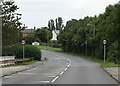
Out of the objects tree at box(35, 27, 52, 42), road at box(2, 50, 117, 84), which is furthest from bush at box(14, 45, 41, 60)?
tree at box(35, 27, 52, 42)

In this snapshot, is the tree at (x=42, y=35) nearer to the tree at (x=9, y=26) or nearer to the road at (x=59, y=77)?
the tree at (x=9, y=26)

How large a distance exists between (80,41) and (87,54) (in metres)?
4.39

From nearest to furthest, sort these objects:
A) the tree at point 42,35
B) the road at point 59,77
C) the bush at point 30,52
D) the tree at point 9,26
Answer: the road at point 59,77 < the tree at point 9,26 < the bush at point 30,52 < the tree at point 42,35

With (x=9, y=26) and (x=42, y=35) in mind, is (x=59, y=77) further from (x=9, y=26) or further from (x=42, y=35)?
(x=42, y=35)

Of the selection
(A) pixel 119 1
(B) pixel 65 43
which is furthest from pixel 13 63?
(B) pixel 65 43

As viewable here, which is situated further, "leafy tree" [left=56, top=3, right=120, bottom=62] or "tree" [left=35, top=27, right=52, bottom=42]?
"tree" [left=35, top=27, right=52, bottom=42]

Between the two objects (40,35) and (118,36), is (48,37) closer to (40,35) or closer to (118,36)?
(40,35)

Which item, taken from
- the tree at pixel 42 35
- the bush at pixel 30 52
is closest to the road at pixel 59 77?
the bush at pixel 30 52

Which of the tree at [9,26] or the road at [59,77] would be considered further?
the tree at [9,26]

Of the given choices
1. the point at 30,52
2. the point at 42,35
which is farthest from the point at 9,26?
the point at 42,35

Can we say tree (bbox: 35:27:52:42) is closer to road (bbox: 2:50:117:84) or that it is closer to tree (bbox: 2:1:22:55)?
tree (bbox: 2:1:22:55)

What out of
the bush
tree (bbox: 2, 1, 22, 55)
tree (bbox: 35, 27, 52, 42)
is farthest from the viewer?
tree (bbox: 35, 27, 52, 42)

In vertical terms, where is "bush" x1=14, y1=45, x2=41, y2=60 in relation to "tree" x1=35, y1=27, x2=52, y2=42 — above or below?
below

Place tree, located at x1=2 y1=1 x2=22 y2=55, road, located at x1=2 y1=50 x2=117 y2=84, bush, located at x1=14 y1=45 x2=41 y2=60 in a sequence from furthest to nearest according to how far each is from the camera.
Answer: bush, located at x1=14 y1=45 x2=41 y2=60, tree, located at x1=2 y1=1 x2=22 y2=55, road, located at x1=2 y1=50 x2=117 y2=84
